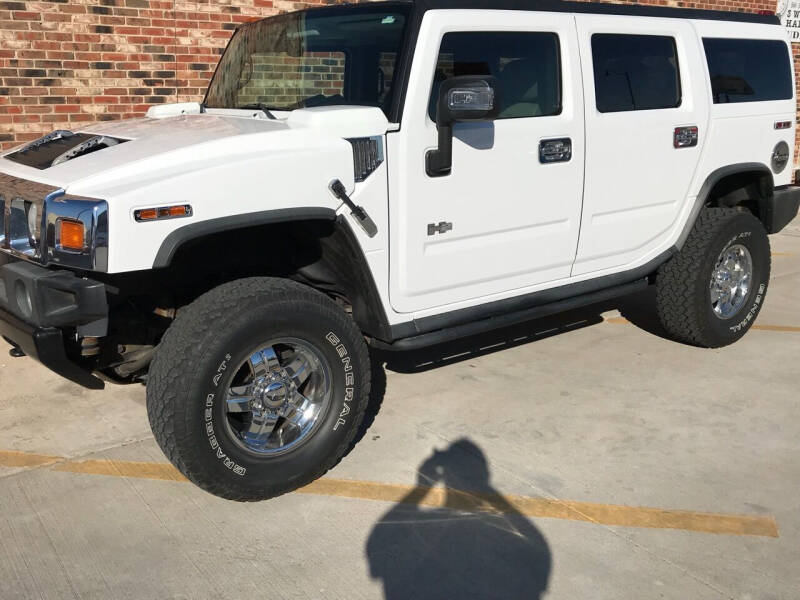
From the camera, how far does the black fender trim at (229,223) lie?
2.98 meters

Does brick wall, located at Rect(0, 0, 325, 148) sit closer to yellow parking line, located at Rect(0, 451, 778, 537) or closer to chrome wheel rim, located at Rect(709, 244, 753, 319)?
yellow parking line, located at Rect(0, 451, 778, 537)

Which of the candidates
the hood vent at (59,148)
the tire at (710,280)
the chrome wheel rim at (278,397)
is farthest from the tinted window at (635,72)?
the hood vent at (59,148)

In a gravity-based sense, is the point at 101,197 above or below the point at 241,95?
below

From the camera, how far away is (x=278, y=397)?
3.46 metres

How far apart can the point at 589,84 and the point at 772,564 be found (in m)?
2.47

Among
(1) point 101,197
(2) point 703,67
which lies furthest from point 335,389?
(2) point 703,67

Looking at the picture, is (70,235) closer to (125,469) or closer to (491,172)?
(125,469)

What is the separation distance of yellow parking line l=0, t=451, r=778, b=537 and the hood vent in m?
1.43

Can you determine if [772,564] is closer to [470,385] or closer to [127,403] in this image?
[470,385]

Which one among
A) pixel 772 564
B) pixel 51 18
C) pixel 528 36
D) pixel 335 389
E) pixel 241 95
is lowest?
pixel 772 564

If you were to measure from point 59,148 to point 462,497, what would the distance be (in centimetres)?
234

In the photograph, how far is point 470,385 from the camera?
4785mm

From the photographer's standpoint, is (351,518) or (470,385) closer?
(351,518)

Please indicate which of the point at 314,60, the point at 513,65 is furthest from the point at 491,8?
the point at 314,60
